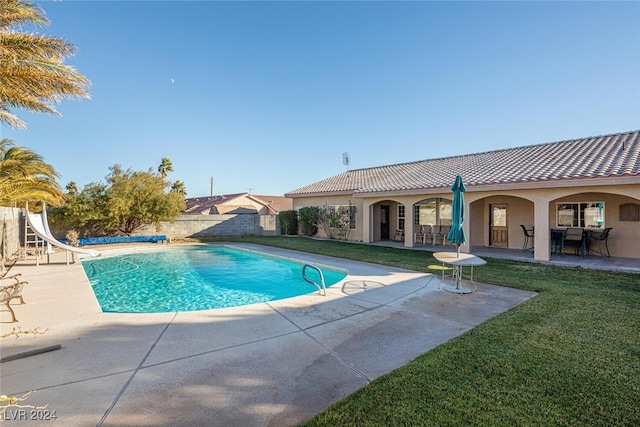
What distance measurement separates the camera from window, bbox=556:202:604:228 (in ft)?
42.6

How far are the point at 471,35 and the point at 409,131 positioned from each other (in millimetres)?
8915

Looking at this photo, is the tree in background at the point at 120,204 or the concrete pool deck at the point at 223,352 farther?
the tree in background at the point at 120,204

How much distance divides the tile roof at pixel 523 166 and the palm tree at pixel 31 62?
46.6 feet

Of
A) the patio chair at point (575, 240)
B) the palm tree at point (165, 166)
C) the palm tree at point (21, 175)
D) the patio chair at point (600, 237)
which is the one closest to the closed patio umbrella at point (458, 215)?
the patio chair at point (575, 240)

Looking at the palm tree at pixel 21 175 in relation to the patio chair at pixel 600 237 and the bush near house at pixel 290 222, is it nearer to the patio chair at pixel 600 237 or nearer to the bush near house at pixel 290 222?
the bush near house at pixel 290 222

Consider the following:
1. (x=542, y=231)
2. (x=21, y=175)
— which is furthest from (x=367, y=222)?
(x=21, y=175)

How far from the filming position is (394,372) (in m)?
3.88

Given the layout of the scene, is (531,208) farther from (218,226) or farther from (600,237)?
(218,226)

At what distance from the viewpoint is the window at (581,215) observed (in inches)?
512

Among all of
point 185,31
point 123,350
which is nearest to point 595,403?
point 123,350

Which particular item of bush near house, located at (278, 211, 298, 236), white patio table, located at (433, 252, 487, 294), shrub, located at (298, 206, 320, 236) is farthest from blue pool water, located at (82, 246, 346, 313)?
→ bush near house, located at (278, 211, 298, 236)

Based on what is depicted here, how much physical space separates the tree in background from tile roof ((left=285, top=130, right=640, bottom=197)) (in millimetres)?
10382

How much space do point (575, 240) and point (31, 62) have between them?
19.3 m

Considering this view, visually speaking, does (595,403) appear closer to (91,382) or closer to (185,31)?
(91,382)
